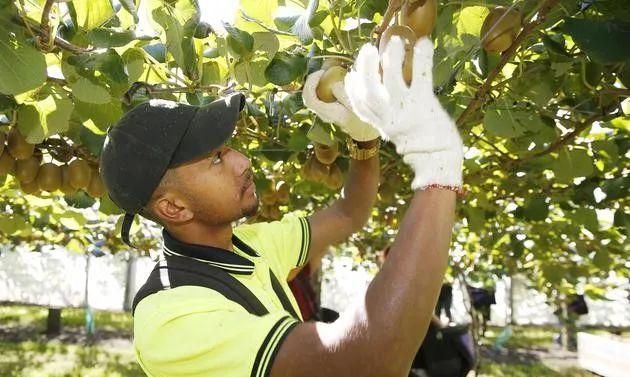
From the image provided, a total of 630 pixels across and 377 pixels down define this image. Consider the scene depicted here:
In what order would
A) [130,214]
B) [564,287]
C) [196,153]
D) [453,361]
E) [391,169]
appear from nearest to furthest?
[196,153] → [130,214] → [391,169] → [453,361] → [564,287]

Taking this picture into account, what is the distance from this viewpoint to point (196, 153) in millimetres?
1360

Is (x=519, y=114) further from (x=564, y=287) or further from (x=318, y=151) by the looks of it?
(x=564, y=287)

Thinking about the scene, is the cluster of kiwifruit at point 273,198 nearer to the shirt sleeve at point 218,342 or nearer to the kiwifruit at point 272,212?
the kiwifruit at point 272,212

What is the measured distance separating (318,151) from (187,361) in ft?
4.13

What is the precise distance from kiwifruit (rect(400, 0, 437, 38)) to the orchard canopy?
→ 0.17 metres

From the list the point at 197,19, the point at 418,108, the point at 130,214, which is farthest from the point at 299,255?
the point at 418,108

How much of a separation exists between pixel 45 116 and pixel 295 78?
82 centimetres

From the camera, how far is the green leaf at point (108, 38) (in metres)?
1.39

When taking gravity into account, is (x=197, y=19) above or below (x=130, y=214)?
above

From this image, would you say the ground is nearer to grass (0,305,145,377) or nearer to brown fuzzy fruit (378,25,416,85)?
grass (0,305,145,377)

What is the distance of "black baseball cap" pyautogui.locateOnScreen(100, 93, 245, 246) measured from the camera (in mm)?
1346

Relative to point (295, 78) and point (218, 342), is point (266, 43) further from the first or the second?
point (218, 342)

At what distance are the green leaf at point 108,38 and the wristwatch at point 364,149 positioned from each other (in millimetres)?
653

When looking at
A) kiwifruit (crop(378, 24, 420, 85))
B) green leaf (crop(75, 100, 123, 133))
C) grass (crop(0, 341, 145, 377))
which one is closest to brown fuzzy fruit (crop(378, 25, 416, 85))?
kiwifruit (crop(378, 24, 420, 85))
